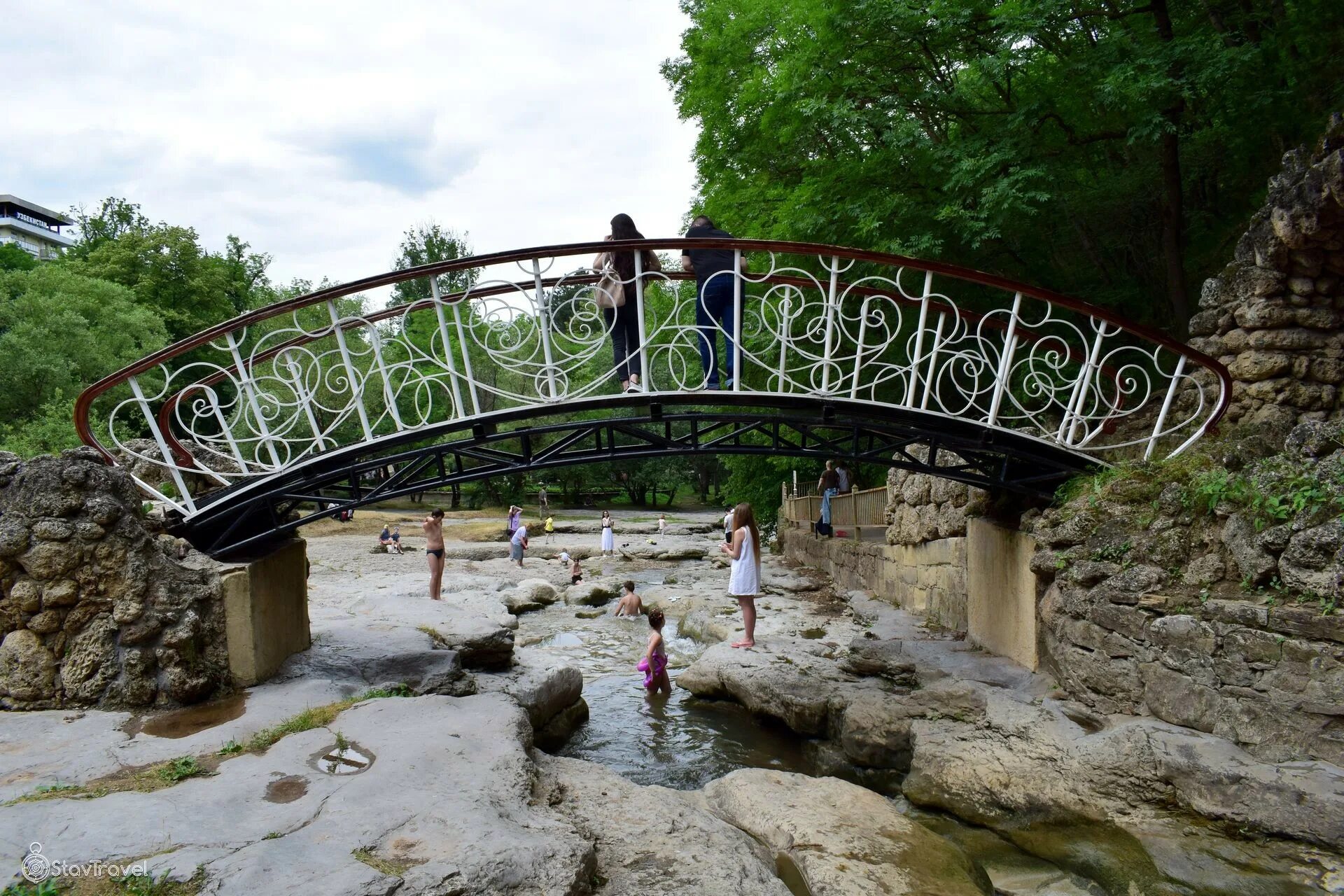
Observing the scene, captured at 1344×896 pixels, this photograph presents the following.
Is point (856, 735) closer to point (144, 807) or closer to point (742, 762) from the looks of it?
point (742, 762)

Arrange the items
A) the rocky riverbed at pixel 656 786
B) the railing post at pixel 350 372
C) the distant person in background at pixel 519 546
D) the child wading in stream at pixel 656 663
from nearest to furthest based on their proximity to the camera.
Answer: the rocky riverbed at pixel 656 786
the railing post at pixel 350 372
the child wading in stream at pixel 656 663
the distant person in background at pixel 519 546

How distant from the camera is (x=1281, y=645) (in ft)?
17.1

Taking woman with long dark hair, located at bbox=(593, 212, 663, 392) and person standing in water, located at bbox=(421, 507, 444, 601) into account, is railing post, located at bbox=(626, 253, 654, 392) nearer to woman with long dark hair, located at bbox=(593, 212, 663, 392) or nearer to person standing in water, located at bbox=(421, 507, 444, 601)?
woman with long dark hair, located at bbox=(593, 212, 663, 392)

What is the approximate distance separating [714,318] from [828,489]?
11289mm

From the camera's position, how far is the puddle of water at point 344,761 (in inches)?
184

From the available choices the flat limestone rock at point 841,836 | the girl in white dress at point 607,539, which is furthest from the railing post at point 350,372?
the girl in white dress at point 607,539

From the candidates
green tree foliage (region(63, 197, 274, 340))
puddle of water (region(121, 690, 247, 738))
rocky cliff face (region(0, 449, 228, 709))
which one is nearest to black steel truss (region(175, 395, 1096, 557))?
rocky cliff face (region(0, 449, 228, 709))

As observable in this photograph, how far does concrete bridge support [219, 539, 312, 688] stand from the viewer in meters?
6.29

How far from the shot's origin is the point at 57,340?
21.4 meters

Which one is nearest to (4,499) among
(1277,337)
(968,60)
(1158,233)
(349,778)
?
(349,778)

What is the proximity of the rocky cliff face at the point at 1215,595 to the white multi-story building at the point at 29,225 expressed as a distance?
90.5 metres

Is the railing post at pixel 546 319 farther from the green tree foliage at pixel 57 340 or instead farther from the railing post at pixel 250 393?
the green tree foliage at pixel 57 340

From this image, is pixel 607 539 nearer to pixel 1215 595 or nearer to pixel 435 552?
pixel 435 552

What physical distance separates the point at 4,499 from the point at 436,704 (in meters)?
3.36
